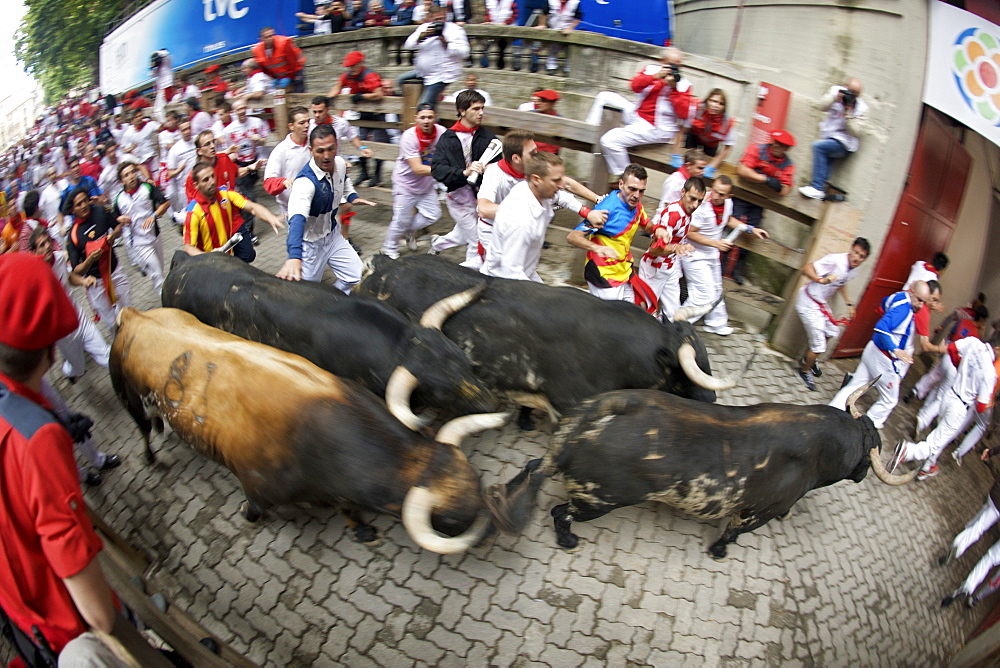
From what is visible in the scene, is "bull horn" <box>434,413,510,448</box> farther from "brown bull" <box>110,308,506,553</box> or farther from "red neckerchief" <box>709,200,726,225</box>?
"red neckerchief" <box>709,200,726,225</box>

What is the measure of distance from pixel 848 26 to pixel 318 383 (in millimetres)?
6510

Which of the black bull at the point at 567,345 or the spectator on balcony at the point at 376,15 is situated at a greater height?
the spectator on balcony at the point at 376,15

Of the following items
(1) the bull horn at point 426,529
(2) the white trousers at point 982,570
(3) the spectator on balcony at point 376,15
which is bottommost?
(2) the white trousers at point 982,570

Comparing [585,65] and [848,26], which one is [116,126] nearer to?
[585,65]

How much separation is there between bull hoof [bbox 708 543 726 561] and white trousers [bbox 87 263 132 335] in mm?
5857

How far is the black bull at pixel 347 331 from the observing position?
3.67 m

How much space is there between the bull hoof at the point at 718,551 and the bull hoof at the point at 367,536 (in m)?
2.46

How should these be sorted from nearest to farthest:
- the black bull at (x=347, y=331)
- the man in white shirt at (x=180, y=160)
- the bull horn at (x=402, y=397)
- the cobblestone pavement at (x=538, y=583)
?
1. the bull horn at (x=402, y=397)
2. the cobblestone pavement at (x=538, y=583)
3. the black bull at (x=347, y=331)
4. the man in white shirt at (x=180, y=160)

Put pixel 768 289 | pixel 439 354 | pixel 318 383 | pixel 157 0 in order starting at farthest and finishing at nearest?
pixel 157 0 < pixel 768 289 < pixel 439 354 < pixel 318 383


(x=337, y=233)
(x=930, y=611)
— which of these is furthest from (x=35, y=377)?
(x=930, y=611)

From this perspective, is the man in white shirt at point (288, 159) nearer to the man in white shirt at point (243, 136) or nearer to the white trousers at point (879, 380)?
the man in white shirt at point (243, 136)

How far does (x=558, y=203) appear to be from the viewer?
5.46 m

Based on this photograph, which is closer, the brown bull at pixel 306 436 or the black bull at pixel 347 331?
the brown bull at pixel 306 436

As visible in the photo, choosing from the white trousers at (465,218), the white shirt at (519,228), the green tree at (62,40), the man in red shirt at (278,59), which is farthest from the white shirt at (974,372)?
the green tree at (62,40)
